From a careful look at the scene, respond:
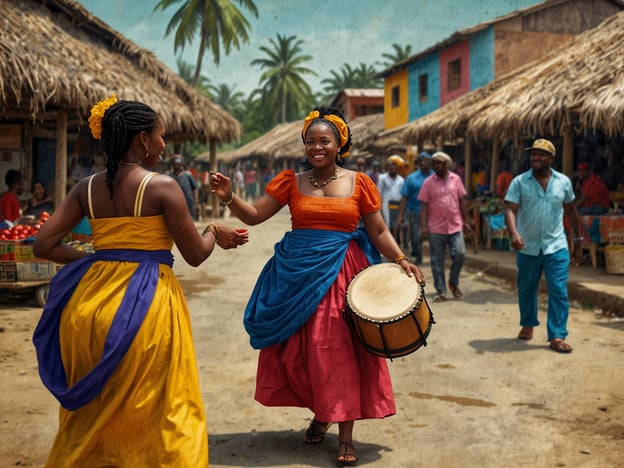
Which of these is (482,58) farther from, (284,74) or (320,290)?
(284,74)

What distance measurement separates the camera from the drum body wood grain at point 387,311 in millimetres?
3770

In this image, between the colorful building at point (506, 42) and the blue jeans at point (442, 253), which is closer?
the blue jeans at point (442, 253)

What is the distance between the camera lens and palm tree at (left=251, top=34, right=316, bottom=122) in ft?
185

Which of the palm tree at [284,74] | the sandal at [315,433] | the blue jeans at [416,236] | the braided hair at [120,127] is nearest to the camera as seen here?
the braided hair at [120,127]

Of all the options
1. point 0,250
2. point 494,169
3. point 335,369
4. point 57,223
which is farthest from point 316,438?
point 494,169

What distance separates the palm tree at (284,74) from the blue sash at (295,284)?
5308cm

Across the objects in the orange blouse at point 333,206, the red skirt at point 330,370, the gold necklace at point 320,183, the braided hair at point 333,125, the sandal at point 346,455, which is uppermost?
the braided hair at point 333,125

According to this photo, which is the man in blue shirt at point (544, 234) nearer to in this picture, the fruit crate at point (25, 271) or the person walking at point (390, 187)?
the fruit crate at point (25, 271)

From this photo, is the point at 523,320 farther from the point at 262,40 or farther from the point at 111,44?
the point at 262,40

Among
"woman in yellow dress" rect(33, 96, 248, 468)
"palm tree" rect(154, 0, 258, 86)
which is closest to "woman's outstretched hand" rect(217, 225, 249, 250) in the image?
"woman in yellow dress" rect(33, 96, 248, 468)

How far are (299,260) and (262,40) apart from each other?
55.9 m

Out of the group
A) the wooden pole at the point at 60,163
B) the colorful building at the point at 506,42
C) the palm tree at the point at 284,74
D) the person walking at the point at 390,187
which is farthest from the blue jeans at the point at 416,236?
the palm tree at the point at 284,74

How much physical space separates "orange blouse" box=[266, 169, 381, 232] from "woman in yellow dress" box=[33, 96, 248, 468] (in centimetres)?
111

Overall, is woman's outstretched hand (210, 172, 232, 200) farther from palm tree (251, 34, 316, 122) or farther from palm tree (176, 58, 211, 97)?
palm tree (176, 58, 211, 97)
